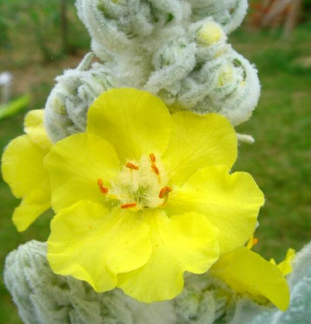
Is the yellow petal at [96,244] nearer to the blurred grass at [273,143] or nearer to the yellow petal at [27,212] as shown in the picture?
the yellow petal at [27,212]

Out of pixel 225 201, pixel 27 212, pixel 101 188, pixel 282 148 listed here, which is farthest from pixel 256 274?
pixel 282 148

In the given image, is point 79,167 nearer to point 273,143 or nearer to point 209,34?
point 209,34

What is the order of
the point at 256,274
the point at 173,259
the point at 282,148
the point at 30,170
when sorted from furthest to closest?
1. the point at 282,148
2. the point at 30,170
3. the point at 256,274
4. the point at 173,259

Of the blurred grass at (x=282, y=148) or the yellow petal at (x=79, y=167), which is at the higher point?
the yellow petal at (x=79, y=167)

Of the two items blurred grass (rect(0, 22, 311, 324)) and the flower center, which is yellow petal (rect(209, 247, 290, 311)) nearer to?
the flower center

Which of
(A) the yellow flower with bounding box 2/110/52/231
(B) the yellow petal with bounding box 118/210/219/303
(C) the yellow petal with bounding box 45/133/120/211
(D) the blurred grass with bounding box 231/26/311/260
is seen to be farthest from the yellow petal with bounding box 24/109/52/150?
(D) the blurred grass with bounding box 231/26/311/260

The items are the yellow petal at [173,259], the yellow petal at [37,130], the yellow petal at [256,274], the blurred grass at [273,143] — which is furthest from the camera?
the blurred grass at [273,143]

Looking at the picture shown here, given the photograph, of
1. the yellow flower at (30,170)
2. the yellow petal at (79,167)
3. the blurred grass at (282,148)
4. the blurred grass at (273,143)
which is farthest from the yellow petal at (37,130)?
the blurred grass at (282,148)
